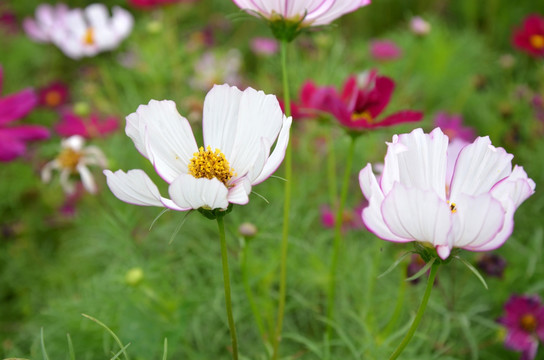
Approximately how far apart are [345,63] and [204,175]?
4.30ft

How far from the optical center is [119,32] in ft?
4.18

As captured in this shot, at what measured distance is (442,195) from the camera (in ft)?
1.51

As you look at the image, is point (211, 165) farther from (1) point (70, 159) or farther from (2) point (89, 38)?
(2) point (89, 38)

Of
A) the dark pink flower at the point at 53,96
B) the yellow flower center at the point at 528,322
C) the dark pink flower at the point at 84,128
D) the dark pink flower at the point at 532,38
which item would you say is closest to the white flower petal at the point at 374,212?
the yellow flower center at the point at 528,322

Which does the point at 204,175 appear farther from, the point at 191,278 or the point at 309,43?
the point at 309,43

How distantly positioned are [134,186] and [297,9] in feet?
0.82

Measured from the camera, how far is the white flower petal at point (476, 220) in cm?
38

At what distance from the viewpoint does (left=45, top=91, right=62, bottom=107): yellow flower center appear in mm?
1615

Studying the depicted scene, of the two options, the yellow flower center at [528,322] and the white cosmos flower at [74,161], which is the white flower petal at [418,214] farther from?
the white cosmos flower at [74,161]

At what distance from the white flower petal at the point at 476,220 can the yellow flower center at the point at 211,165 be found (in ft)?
0.70

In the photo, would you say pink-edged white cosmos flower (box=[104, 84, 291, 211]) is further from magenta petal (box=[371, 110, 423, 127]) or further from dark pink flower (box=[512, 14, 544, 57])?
dark pink flower (box=[512, 14, 544, 57])

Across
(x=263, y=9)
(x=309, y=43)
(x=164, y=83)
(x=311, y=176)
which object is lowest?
(x=311, y=176)

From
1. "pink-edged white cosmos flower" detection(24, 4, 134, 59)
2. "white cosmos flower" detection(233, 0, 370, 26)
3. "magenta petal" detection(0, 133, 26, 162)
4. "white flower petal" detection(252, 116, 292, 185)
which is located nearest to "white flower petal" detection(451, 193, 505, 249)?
"white flower petal" detection(252, 116, 292, 185)

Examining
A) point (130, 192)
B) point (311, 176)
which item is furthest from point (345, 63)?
point (130, 192)
